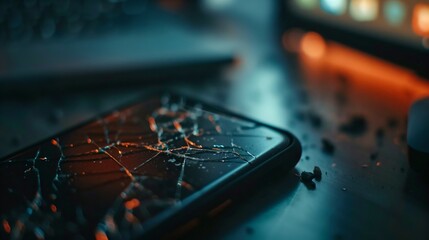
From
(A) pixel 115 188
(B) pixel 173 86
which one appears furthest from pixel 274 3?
(A) pixel 115 188

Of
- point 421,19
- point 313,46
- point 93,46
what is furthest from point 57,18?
point 421,19

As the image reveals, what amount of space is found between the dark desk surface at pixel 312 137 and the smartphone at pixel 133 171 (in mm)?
27

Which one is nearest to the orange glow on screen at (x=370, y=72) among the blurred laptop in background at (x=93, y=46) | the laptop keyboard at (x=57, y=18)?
the blurred laptop in background at (x=93, y=46)

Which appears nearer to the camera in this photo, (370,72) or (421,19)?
(421,19)

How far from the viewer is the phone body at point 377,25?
0.51 m

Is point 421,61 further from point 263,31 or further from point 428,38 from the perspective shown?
point 263,31

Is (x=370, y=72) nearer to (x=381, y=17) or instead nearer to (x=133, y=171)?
(x=381, y=17)

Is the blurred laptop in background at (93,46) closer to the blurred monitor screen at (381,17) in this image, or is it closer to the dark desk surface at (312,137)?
the dark desk surface at (312,137)

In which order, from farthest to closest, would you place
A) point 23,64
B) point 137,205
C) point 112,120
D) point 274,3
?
point 274,3, point 23,64, point 112,120, point 137,205

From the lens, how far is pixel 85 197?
306 mm

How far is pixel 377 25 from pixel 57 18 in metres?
0.49

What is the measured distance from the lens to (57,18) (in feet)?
2.35

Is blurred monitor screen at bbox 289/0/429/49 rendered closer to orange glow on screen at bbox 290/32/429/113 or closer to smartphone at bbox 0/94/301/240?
orange glow on screen at bbox 290/32/429/113

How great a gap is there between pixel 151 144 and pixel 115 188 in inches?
2.7
